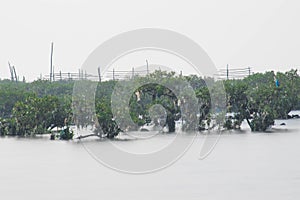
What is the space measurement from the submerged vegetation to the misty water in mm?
3918

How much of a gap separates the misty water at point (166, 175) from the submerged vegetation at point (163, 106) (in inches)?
154

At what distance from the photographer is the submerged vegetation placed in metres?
37.3

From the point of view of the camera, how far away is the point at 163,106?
40.5 metres

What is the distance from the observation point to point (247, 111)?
4038 cm

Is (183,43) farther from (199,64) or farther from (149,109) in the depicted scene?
(149,109)

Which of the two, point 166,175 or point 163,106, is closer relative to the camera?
point 166,175

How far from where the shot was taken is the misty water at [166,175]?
786 inches

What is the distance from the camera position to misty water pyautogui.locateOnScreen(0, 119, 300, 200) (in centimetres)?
1995

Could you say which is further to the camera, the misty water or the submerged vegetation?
the submerged vegetation

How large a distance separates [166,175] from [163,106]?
17.2m

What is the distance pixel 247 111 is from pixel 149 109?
557 centimetres

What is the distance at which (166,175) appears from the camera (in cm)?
2344

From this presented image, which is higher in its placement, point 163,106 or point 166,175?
point 163,106

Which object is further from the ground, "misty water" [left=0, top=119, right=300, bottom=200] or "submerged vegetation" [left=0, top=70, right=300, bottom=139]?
"submerged vegetation" [left=0, top=70, right=300, bottom=139]
